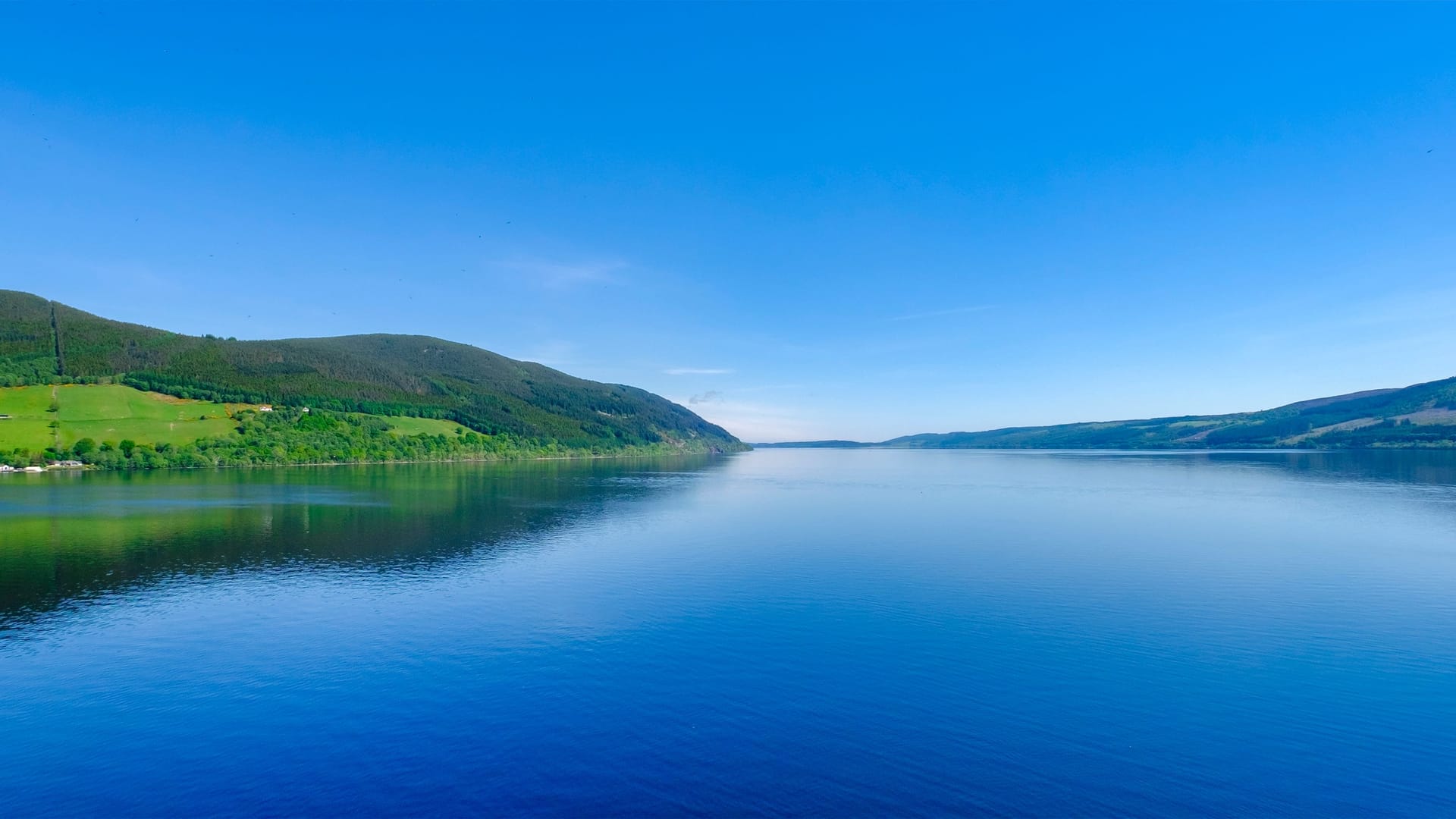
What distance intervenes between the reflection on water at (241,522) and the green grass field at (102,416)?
25.7m

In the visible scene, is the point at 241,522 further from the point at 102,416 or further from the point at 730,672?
the point at 102,416

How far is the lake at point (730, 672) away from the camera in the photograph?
18344 millimetres

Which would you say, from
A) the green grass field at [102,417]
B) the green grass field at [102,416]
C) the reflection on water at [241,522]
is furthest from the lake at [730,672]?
the green grass field at [102,416]

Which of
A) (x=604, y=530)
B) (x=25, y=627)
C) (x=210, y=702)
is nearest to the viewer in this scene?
(x=210, y=702)

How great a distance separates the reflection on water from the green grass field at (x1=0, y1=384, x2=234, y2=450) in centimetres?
2572

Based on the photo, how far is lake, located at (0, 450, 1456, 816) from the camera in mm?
18344

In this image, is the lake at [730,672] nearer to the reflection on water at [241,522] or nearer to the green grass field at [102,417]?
the reflection on water at [241,522]

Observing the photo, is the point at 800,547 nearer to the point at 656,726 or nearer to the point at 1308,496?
the point at 656,726

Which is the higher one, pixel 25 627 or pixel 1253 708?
pixel 25 627

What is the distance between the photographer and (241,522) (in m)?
67.6

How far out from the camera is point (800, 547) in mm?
55344

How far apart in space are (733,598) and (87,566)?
4409 centimetres

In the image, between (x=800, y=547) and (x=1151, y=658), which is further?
(x=800, y=547)

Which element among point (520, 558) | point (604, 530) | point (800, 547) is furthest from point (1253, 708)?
point (604, 530)
